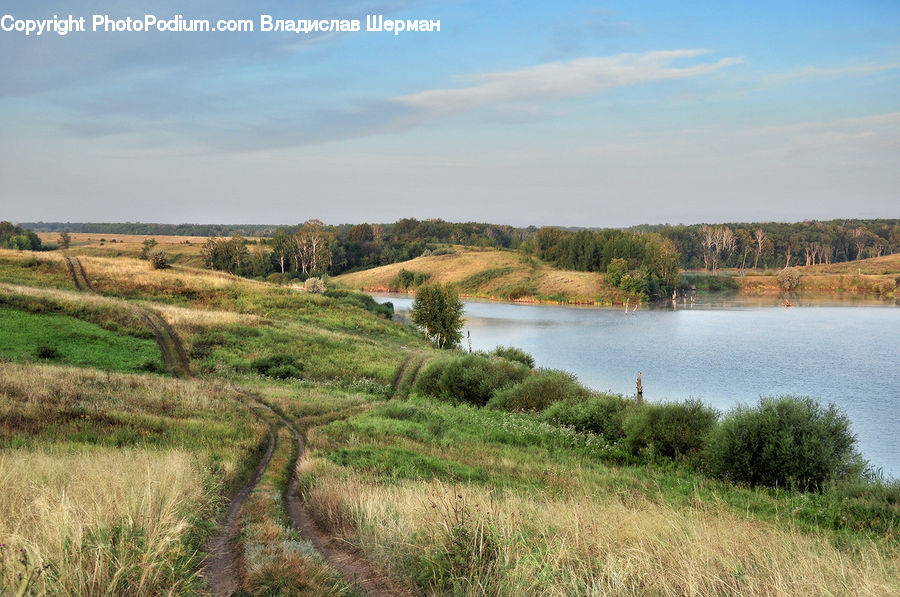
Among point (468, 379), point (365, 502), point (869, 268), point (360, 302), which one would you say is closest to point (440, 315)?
point (360, 302)

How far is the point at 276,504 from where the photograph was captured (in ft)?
33.3

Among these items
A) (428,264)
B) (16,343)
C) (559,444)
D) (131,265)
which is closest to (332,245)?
(428,264)

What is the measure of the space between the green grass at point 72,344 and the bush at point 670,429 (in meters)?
22.6

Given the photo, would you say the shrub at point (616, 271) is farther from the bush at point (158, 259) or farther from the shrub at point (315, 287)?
the bush at point (158, 259)

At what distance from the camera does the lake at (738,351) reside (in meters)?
34.4

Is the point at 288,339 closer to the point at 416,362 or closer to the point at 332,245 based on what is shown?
the point at 416,362

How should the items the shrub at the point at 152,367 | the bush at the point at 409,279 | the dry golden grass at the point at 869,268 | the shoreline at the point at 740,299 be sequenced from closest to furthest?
the shrub at the point at 152,367 < the shoreline at the point at 740,299 < the dry golden grass at the point at 869,268 < the bush at the point at 409,279

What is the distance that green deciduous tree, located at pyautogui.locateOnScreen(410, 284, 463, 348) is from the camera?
194 ft

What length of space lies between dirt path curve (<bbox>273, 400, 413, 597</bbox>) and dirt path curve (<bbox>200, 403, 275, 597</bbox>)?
88 centimetres

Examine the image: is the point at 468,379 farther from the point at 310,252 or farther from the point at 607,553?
the point at 310,252

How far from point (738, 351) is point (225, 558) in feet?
168

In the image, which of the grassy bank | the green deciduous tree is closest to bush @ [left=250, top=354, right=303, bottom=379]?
the grassy bank

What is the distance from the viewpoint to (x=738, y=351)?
51.2 meters

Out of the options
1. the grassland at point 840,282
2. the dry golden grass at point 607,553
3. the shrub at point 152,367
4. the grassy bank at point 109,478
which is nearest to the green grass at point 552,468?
the dry golden grass at point 607,553
